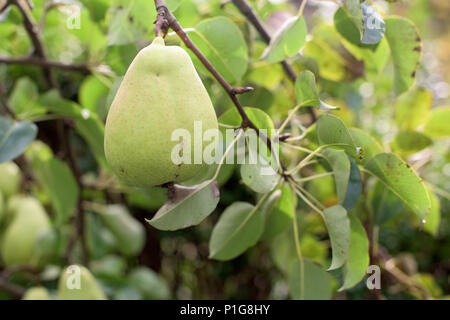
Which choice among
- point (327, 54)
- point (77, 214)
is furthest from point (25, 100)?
point (327, 54)

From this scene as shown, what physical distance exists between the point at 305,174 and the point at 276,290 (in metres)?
0.38

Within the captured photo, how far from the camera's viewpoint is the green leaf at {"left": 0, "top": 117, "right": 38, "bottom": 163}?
0.55 meters

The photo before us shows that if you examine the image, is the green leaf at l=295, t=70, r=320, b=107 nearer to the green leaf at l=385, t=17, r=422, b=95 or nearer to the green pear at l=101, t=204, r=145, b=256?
the green leaf at l=385, t=17, r=422, b=95

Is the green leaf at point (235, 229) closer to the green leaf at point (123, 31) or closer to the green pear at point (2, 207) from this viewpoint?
the green leaf at point (123, 31)

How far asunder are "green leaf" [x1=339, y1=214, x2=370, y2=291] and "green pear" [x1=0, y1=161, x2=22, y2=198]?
2.73ft

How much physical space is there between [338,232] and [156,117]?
8.4 inches

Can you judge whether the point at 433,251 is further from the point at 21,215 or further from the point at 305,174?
the point at 21,215

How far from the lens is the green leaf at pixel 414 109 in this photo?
796mm

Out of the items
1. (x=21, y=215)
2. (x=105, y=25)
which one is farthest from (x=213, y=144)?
(x=21, y=215)

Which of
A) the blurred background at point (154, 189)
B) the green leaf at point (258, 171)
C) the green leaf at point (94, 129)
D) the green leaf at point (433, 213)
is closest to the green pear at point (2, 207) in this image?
the blurred background at point (154, 189)

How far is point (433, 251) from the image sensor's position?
1110mm

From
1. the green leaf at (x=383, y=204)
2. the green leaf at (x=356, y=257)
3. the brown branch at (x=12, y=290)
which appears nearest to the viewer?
the green leaf at (x=356, y=257)

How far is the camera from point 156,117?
0.34 metres

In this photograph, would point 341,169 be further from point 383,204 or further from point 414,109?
point 414,109
